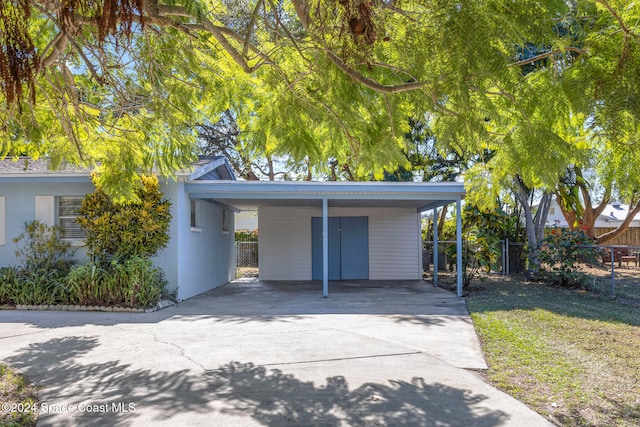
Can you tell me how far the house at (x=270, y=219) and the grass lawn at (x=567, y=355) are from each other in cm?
290

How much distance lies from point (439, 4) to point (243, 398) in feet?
11.7

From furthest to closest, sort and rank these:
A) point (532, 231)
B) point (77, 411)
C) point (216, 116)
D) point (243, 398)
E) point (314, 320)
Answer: point (532, 231)
point (314, 320)
point (216, 116)
point (243, 398)
point (77, 411)

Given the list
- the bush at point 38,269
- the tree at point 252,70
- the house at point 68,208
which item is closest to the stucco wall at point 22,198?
the house at point 68,208

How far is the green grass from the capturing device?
360cm

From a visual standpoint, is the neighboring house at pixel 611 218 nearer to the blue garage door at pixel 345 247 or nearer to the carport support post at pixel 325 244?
the blue garage door at pixel 345 247

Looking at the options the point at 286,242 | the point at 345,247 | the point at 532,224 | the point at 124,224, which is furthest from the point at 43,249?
the point at 532,224

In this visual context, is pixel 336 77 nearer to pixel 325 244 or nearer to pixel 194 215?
pixel 325 244

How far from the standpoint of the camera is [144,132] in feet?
21.9

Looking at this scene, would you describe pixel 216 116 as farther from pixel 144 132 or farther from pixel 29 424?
pixel 29 424

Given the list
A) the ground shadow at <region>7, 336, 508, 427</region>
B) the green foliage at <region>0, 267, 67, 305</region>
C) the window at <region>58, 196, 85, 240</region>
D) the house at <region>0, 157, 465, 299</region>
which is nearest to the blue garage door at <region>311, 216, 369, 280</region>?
the house at <region>0, 157, 465, 299</region>

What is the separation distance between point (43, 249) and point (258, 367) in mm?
7502

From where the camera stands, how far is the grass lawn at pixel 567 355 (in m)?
3.95

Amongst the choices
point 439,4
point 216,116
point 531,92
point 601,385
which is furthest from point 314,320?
point 439,4

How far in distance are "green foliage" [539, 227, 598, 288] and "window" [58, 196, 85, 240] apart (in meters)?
11.7
